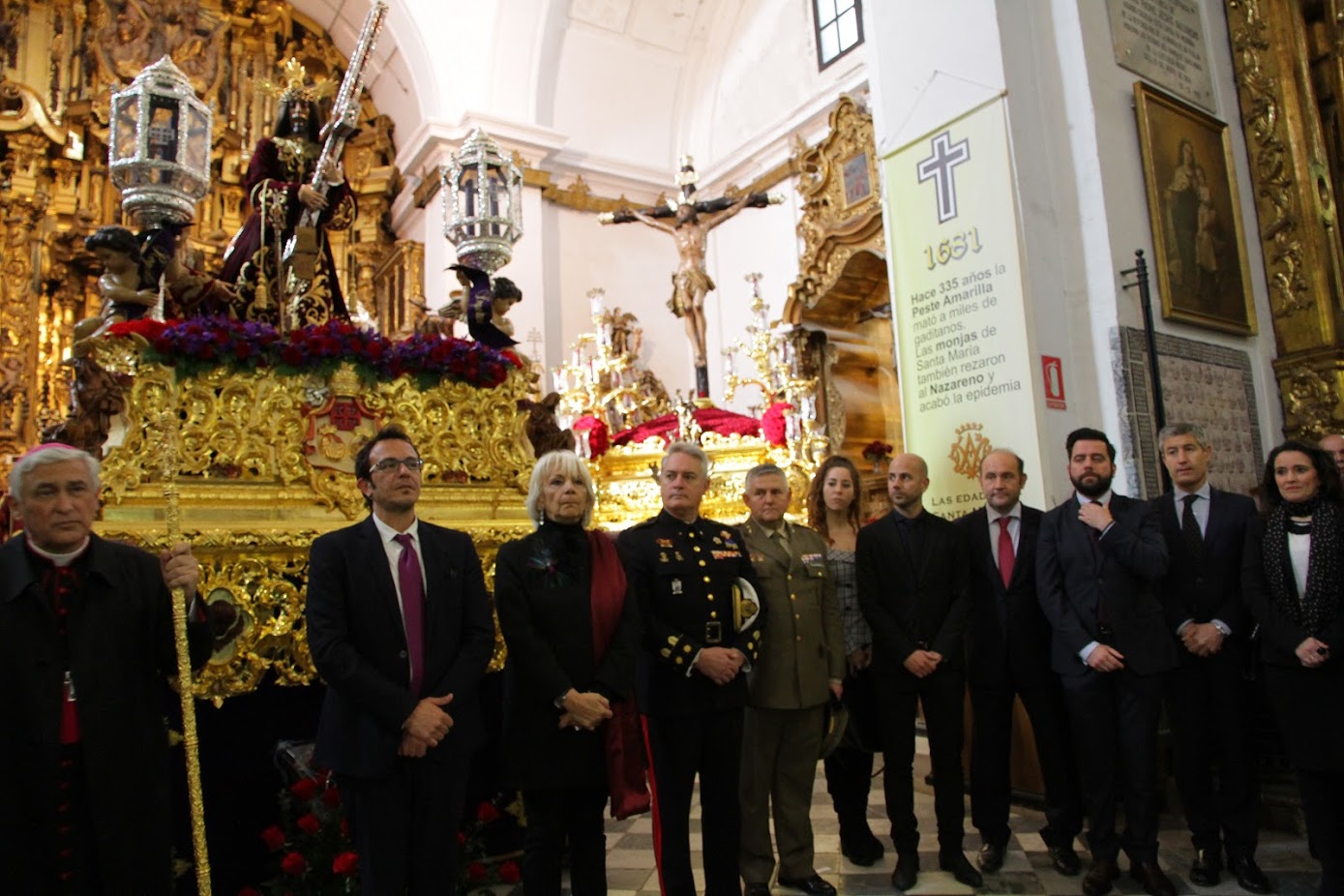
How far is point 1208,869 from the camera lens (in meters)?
3.19

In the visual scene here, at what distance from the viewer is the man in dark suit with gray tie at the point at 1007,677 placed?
3.46 metres

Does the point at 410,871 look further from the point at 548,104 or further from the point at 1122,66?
the point at 548,104

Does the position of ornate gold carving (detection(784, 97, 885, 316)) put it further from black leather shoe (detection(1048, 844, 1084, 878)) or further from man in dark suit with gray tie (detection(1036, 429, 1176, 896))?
black leather shoe (detection(1048, 844, 1084, 878))

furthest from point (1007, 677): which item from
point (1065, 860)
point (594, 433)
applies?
point (594, 433)

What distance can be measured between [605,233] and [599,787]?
1071cm

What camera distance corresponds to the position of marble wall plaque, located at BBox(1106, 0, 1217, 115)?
529cm

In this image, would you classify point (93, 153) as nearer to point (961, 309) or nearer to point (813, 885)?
point (961, 309)

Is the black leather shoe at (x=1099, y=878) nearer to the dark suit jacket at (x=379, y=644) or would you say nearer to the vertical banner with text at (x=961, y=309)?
the vertical banner with text at (x=961, y=309)

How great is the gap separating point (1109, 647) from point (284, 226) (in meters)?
4.22

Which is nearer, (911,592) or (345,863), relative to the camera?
(345,863)

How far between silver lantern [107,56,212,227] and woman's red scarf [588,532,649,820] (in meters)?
2.25

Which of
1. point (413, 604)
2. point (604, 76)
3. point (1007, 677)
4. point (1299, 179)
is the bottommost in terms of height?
point (1007, 677)

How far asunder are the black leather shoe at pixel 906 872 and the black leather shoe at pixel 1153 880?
0.74m

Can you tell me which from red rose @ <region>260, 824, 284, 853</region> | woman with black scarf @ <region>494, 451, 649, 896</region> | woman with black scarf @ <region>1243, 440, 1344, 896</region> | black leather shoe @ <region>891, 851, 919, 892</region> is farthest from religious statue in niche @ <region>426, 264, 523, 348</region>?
woman with black scarf @ <region>1243, 440, 1344, 896</region>
